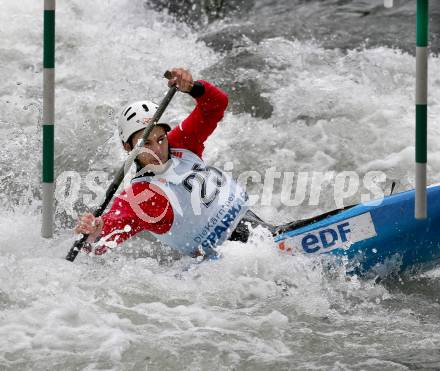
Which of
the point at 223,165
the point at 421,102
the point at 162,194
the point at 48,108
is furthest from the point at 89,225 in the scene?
the point at 223,165

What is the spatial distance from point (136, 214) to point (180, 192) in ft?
0.99

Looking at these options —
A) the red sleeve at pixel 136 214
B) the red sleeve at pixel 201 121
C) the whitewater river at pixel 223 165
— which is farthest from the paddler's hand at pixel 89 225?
the red sleeve at pixel 201 121

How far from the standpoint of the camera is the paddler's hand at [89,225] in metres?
4.75

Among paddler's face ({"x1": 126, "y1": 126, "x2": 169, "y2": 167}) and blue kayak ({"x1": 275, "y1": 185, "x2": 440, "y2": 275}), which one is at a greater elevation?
paddler's face ({"x1": 126, "y1": 126, "x2": 169, "y2": 167})

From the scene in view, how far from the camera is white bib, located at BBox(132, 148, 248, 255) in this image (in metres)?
5.15

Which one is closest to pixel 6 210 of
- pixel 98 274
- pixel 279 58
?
pixel 98 274

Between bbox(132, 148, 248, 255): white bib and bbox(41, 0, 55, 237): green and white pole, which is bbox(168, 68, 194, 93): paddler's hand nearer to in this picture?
bbox(132, 148, 248, 255): white bib

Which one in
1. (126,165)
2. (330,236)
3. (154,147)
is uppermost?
(154,147)

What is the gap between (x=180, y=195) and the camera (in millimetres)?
5152

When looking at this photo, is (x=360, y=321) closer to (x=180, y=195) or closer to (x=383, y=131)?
(x=180, y=195)

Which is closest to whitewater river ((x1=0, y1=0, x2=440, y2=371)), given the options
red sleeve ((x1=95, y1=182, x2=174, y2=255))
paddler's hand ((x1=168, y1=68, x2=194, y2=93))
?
red sleeve ((x1=95, y1=182, x2=174, y2=255))

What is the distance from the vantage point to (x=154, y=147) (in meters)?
5.10

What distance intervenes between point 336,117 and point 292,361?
3.75 meters

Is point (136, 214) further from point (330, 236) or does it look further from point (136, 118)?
point (330, 236)
